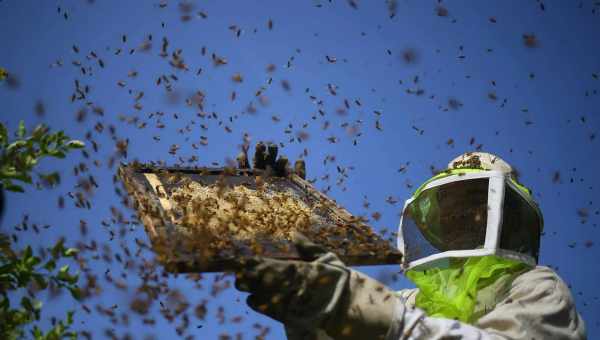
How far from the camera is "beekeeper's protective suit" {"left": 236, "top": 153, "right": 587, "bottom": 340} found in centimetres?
312

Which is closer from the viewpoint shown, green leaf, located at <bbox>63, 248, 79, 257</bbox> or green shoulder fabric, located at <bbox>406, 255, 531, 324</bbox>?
green leaf, located at <bbox>63, 248, 79, 257</bbox>

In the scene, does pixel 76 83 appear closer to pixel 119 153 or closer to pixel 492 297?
pixel 119 153

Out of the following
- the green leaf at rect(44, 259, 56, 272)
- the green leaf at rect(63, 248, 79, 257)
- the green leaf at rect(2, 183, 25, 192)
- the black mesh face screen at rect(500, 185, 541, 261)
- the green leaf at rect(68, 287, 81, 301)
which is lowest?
the black mesh face screen at rect(500, 185, 541, 261)

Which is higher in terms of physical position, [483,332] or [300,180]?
[300,180]

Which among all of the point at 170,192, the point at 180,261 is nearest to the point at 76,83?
the point at 170,192

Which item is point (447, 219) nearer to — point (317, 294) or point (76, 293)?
point (317, 294)

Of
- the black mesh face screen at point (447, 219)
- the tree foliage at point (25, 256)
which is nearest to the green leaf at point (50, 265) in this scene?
the tree foliage at point (25, 256)

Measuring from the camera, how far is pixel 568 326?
3768 millimetres

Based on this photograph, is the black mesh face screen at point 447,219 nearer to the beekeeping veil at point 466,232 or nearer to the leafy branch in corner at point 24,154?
the beekeeping veil at point 466,232

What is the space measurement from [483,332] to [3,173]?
2850 millimetres

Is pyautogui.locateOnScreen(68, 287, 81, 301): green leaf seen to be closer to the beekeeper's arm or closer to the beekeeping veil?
the beekeeper's arm

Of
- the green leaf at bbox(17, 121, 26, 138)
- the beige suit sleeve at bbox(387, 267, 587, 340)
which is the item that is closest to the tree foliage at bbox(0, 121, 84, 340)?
the green leaf at bbox(17, 121, 26, 138)

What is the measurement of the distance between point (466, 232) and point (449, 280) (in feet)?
1.64

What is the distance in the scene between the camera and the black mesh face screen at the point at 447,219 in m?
4.77
